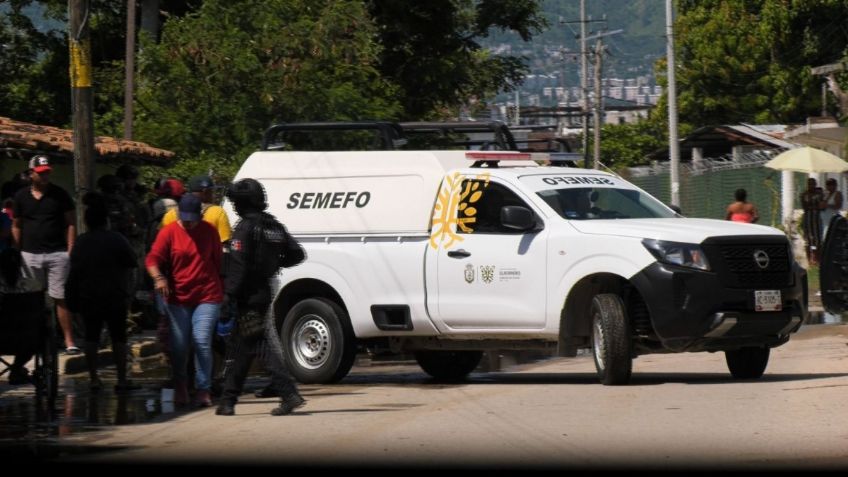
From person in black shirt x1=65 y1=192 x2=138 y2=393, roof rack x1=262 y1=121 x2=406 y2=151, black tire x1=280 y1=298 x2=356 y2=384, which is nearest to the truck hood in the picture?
black tire x1=280 y1=298 x2=356 y2=384

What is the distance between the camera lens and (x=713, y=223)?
49.5 feet

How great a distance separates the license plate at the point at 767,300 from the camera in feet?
47.3

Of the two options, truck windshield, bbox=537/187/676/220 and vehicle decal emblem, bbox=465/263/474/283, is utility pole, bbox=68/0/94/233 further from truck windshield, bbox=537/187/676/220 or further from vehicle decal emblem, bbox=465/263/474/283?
truck windshield, bbox=537/187/676/220

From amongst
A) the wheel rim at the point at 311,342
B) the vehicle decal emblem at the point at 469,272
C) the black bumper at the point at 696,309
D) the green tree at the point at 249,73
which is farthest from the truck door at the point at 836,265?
the green tree at the point at 249,73

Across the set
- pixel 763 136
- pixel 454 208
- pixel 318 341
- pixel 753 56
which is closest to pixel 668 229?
pixel 454 208

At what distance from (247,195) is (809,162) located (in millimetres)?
19760

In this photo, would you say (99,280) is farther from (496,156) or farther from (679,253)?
(679,253)

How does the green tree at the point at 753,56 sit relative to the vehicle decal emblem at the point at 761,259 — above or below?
above

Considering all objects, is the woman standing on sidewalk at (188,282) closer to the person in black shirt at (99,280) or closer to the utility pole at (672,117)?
the person in black shirt at (99,280)

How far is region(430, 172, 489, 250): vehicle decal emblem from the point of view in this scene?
15.6m

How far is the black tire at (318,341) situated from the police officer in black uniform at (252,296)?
3.11m

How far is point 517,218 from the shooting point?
15.0m

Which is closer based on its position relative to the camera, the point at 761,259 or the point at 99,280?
the point at 761,259

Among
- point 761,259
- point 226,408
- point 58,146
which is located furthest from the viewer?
point 58,146
